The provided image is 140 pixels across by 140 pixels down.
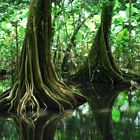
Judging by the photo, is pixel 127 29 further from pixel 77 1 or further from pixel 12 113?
pixel 12 113

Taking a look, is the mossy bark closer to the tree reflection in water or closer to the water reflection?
the water reflection

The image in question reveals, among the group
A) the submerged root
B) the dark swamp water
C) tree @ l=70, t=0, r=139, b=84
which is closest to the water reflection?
the dark swamp water

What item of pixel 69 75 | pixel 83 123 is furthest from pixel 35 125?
pixel 69 75

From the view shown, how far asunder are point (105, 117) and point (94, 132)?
1545 mm

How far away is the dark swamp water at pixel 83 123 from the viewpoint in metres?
8.95

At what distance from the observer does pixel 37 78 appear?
11.7 m

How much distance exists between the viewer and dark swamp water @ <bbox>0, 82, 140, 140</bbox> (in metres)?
8.95

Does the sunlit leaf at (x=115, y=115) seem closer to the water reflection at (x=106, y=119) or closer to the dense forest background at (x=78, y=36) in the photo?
the water reflection at (x=106, y=119)

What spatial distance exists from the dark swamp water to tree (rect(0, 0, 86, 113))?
1.21ft

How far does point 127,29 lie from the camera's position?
750 inches

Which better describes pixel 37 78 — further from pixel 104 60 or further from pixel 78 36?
pixel 78 36

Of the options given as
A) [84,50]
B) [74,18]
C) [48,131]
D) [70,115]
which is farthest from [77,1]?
[48,131]

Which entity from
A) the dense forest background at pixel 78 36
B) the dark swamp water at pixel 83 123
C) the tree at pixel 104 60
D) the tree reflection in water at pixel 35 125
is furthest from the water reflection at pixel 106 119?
the dense forest background at pixel 78 36

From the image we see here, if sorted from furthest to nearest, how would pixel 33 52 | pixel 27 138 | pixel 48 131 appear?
pixel 33 52, pixel 48 131, pixel 27 138
